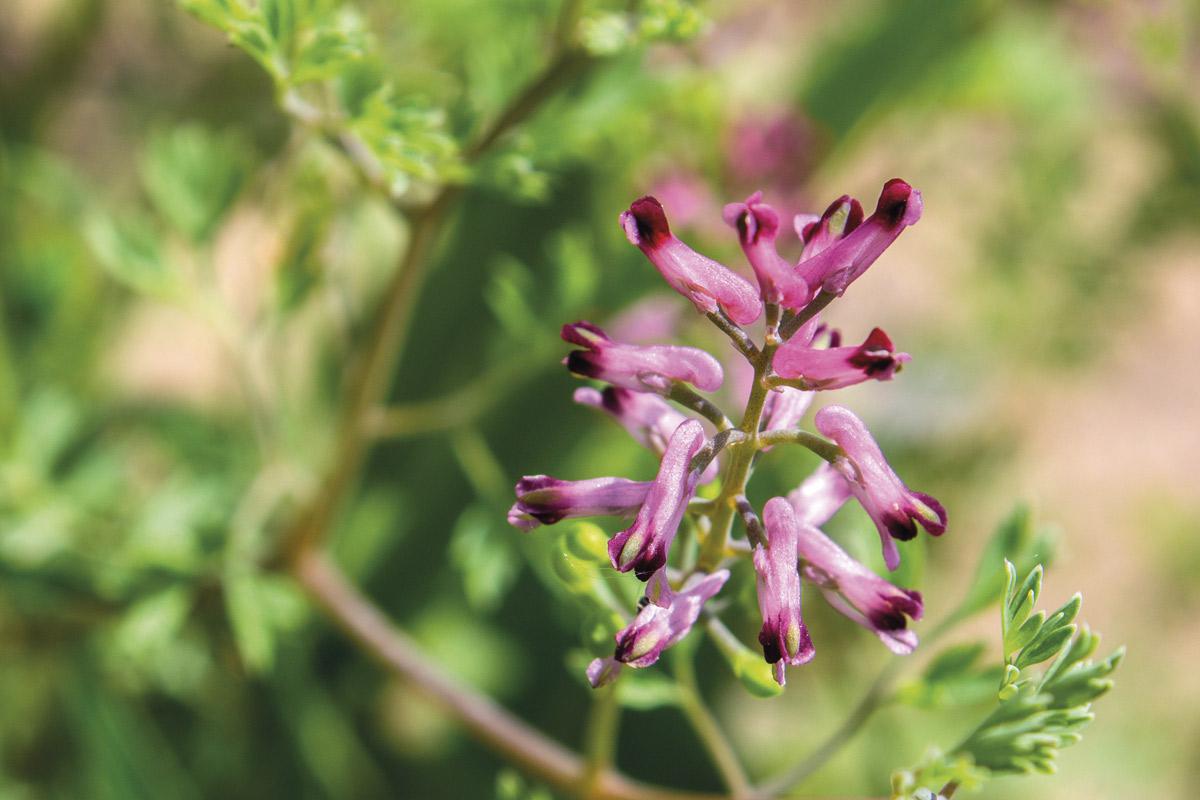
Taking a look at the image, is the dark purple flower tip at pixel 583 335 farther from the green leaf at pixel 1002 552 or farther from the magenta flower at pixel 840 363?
the green leaf at pixel 1002 552

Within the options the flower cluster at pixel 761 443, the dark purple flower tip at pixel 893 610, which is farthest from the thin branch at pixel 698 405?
the dark purple flower tip at pixel 893 610

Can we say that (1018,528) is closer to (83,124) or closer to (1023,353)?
(1023,353)

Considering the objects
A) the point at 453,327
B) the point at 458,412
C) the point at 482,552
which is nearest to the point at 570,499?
the point at 482,552

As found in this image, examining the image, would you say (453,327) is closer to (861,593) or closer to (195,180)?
(195,180)

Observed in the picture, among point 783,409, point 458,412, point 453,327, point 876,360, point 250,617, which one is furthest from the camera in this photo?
point 453,327

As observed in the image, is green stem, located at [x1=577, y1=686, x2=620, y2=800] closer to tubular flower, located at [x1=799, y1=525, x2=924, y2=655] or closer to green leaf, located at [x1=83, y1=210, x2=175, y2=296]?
tubular flower, located at [x1=799, y1=525, x2=924, y2=655]

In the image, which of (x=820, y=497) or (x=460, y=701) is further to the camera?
(x=460, y=701)
